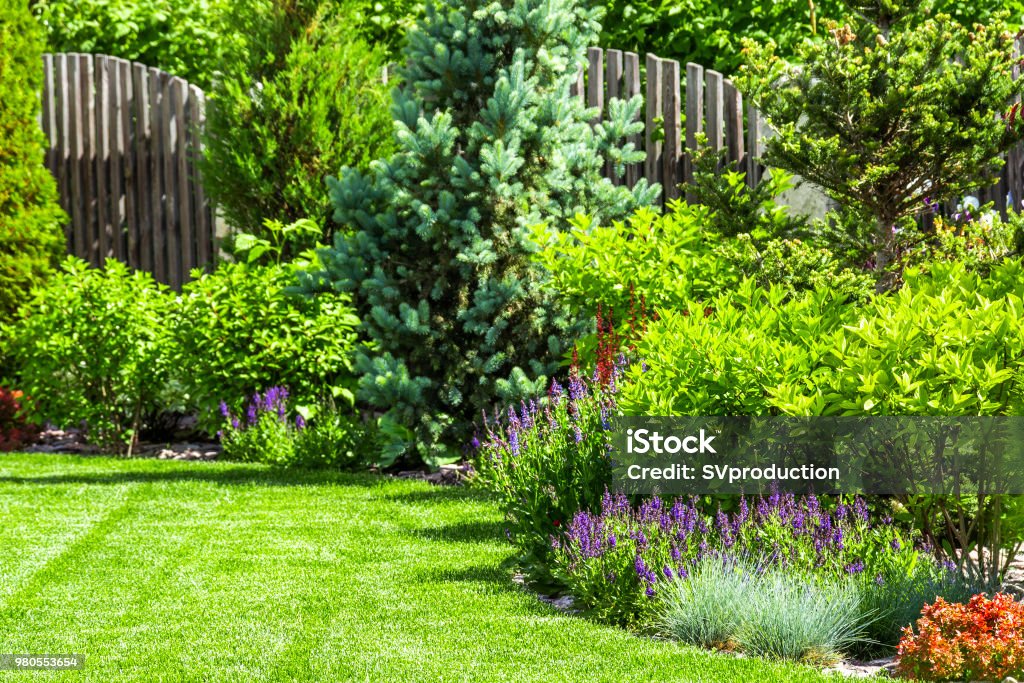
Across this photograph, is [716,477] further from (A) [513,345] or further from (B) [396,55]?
(B) [396,55]

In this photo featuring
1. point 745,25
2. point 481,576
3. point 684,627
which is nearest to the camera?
point 684,627

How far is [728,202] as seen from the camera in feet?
22.4

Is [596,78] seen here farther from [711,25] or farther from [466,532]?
[466,532]

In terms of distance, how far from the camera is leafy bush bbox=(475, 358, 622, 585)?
193 inches

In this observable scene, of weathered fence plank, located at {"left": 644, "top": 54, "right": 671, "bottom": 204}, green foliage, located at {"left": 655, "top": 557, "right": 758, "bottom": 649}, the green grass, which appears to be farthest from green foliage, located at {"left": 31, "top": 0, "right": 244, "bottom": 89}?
green foliage, located at {"left": 655, "top": 557, "right": 758, "bottom": 649}

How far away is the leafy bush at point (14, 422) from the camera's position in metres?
9.10

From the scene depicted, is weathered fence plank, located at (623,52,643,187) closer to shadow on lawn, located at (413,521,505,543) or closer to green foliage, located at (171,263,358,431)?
green foliage, located at (171,263,358,431)

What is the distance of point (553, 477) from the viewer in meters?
4.99

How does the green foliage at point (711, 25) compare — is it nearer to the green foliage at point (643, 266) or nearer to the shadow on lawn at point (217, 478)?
the green foliage at point (643, 266)

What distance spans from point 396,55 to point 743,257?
7464mm

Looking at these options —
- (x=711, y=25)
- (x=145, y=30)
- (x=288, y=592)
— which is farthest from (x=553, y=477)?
(x=145, y=30)

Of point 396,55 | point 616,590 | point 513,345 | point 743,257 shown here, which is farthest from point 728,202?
point 396,55

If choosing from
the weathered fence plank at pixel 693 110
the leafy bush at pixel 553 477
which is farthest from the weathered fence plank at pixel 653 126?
the leafy bush at pixel 553 477

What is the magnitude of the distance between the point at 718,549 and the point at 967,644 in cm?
106
